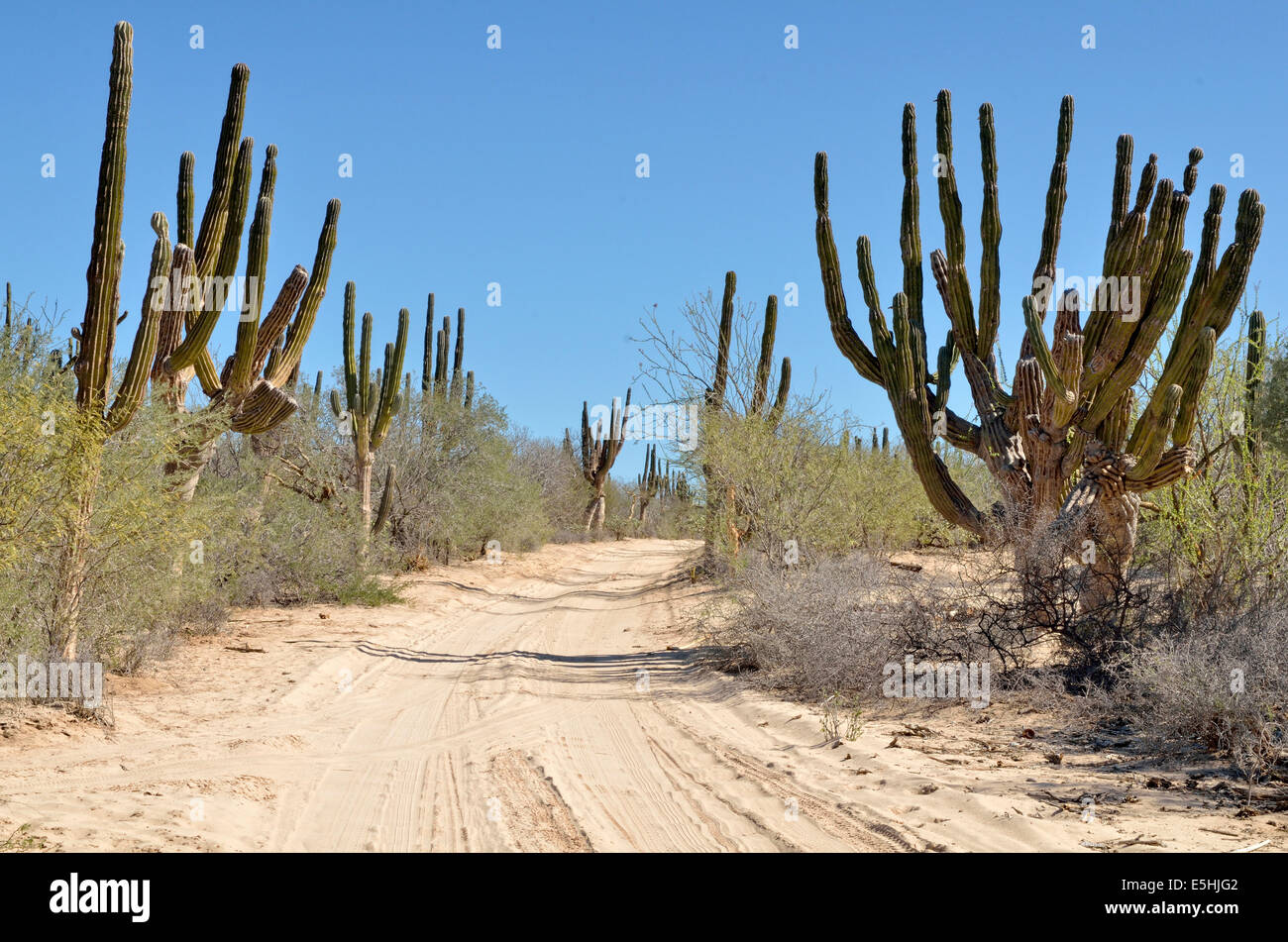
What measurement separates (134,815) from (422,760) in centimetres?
179

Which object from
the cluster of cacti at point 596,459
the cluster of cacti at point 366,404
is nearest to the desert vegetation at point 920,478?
the cluster of cacti at point 366,404

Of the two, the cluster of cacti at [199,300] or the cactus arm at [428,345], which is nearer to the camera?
the cluster of cacti at [199,300]

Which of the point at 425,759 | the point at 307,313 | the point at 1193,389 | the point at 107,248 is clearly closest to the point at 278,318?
the point at 307,313

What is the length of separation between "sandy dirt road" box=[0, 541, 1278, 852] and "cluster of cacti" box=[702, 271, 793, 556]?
4.73 metres

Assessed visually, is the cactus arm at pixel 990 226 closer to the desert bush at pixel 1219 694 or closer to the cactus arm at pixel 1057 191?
the cactus arm at pixel 1057 191

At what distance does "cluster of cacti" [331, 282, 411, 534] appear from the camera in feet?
51.8

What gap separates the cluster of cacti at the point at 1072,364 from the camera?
8.33m

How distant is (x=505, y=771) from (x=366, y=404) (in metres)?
11.6

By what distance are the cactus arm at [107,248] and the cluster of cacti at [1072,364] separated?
7860 mm

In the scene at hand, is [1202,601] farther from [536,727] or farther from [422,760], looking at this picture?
[422,760]

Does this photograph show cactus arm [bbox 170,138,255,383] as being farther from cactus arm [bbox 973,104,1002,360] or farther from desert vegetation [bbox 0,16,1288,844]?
cactus arm [bbox 973,104,1002,360]

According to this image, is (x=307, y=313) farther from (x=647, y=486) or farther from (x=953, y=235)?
(x=647, y=486)

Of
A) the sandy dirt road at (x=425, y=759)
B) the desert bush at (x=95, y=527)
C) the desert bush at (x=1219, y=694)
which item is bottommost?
the sandy dirt road at (x=425, y=759)
